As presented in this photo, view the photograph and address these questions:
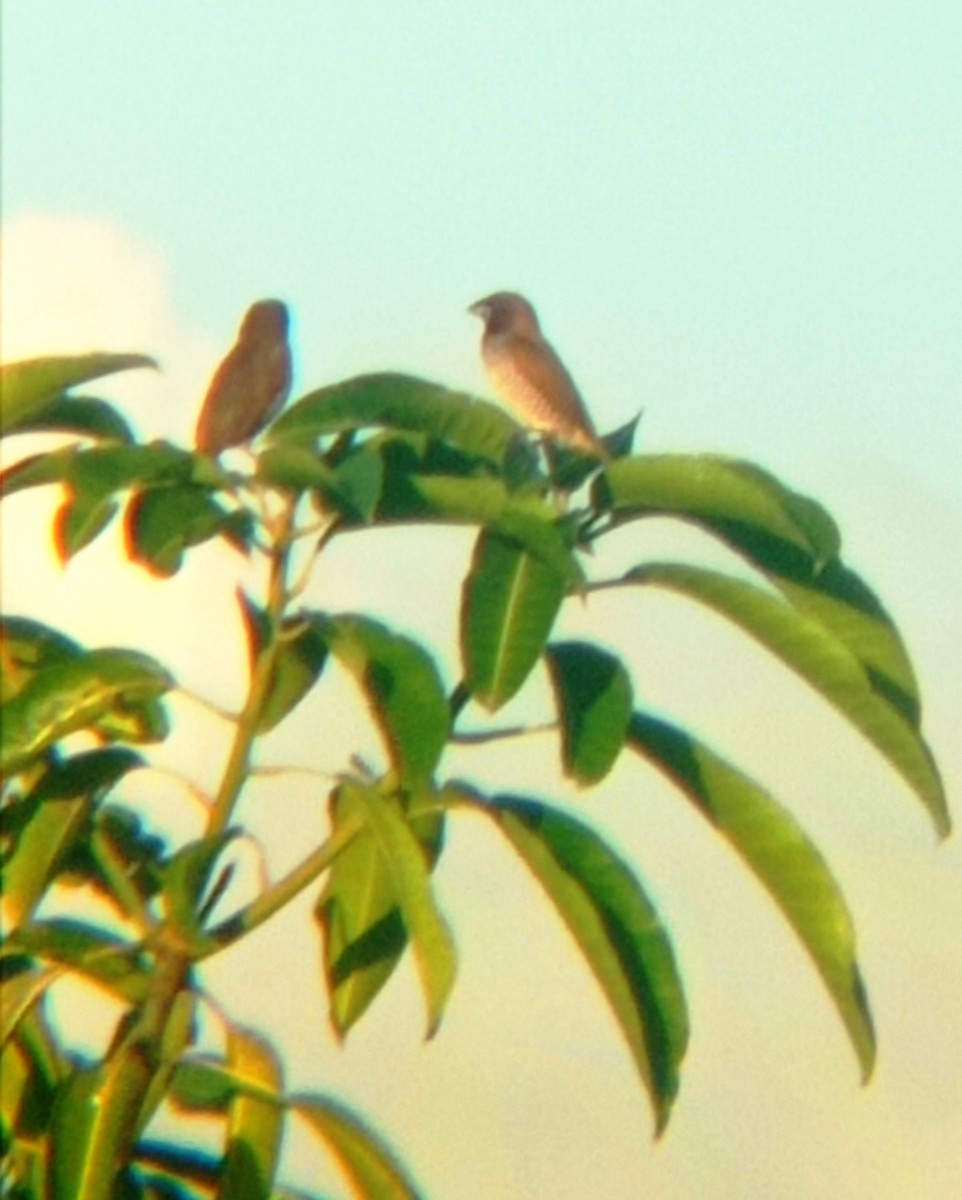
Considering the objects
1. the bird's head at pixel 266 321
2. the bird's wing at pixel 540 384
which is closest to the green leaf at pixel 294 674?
the bird's head at pixel 266 321

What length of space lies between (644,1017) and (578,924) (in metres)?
0.15

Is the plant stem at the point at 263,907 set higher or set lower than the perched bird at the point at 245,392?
lower

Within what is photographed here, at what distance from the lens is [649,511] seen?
3.21 meters

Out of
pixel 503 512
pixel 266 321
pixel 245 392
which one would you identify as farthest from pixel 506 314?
pixel 503 512

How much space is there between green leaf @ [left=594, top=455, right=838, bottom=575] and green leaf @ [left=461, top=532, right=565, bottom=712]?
0.81ft

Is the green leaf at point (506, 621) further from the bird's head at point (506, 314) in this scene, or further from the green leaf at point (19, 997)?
the bird's head at point (506, 314)

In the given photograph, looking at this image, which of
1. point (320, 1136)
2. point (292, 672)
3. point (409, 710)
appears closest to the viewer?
point (409, 710)

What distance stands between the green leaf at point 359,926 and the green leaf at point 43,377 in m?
0.63

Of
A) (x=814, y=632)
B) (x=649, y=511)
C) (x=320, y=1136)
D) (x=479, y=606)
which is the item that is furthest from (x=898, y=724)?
(x=320, y=1136)

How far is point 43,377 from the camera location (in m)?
3.11

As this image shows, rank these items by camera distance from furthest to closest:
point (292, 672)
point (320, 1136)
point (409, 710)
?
point (320, 1136), point (292, 672), point (409, 710)

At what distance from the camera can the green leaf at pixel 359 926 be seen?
129 inches

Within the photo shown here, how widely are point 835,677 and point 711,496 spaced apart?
10.2 inches

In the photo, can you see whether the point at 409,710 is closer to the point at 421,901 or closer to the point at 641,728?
the point at 421,901
